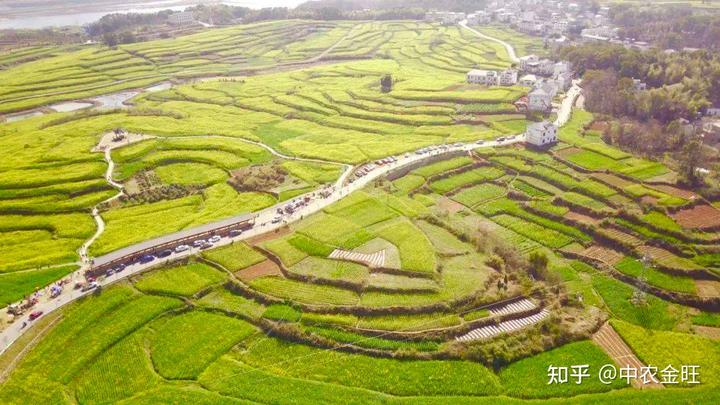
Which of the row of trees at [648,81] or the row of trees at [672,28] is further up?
the row of trees at [672,28]

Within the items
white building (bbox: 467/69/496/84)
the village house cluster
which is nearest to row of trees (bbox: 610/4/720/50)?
the village house cluster

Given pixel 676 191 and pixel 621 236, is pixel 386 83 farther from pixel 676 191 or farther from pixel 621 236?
pixel 621 236

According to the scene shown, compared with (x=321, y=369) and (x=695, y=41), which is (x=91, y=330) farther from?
(x=695, y=41)

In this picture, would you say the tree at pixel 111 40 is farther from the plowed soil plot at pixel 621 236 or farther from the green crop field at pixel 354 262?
the plowed soil plot at pixel 621 236

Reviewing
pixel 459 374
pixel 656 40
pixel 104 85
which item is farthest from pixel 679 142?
pixel 104 85

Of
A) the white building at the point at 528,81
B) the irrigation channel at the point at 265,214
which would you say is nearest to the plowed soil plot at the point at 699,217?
the irrigation channel at the point at 265,214

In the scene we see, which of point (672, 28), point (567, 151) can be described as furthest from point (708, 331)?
point (672, 28)
